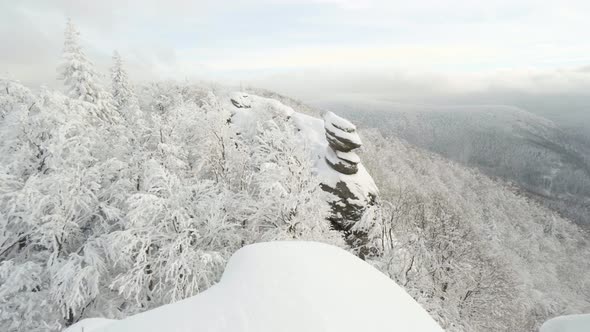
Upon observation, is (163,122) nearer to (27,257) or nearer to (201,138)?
(201,138)

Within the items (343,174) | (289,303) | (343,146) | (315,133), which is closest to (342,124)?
(343,146)

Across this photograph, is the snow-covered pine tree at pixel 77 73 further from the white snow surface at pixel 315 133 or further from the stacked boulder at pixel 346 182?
the stacked boulder at pixel 346 182

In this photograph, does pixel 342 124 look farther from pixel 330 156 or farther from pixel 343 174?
pixel 343 174

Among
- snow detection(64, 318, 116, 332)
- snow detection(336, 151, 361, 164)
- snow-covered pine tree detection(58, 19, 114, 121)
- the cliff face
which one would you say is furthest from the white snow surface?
snow detection(64, 318, 116, 332)

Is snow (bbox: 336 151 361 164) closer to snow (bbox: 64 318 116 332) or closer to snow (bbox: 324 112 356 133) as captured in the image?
snow (bbox: 324 112 356 133)

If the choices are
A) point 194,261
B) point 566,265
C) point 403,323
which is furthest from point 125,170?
point 566,265

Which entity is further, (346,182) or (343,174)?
(343,174)
